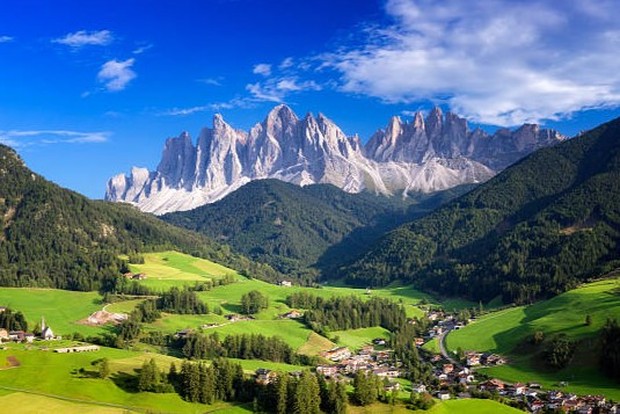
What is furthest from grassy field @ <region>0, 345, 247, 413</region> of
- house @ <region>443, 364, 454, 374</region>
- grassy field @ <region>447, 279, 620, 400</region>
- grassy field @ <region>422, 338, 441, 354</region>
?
grassy field @ <region>422, 338, 441, 354</region>

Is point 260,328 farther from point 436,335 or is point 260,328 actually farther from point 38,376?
point 38,376

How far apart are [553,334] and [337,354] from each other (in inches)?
2047

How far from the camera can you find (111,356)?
121562mm

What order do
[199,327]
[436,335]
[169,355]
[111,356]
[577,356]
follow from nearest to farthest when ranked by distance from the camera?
[111,356] < [577,356] < [169,355] < [199,327] < [436,335]

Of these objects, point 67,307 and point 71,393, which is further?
point 67,307

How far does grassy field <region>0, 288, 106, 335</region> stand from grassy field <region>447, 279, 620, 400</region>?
97411 millimetres

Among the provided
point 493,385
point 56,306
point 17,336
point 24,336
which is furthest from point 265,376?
point 56,306

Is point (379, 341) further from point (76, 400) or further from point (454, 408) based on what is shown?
point (76, 400)

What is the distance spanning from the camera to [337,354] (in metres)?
162

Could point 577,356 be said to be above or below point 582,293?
below

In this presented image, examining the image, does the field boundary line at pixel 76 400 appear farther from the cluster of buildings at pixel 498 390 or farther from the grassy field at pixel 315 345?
the grassy field at pixel 315 345

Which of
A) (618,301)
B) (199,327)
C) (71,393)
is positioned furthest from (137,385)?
(618,301)

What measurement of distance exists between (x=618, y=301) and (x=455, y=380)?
2001 inches

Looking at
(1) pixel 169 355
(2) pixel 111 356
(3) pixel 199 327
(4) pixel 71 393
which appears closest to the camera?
(4) pixel 71 393
